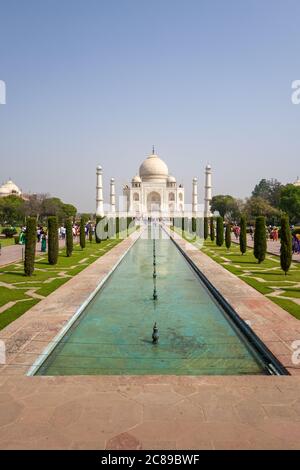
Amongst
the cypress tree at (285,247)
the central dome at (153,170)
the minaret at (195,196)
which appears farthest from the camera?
the central dome at (153,170)

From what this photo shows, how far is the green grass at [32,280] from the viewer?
6.35m

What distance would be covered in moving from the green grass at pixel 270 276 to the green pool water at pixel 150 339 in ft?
3.73

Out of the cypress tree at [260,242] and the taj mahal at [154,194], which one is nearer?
the cypress tree at [260,242]

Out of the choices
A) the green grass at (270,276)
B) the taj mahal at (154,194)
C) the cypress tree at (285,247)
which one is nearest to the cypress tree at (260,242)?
the green grass at (270,276)

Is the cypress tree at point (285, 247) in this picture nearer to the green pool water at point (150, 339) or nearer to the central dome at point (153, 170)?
the green pool water at point (150, 339)

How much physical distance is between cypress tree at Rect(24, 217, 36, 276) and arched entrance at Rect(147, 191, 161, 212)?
59.2 metres

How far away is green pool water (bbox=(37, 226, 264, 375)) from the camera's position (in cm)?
412

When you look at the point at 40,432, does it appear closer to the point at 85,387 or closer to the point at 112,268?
the point at 85,387

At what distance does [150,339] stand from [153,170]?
64901mm

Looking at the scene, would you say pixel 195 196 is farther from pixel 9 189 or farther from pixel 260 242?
pixel 260 242

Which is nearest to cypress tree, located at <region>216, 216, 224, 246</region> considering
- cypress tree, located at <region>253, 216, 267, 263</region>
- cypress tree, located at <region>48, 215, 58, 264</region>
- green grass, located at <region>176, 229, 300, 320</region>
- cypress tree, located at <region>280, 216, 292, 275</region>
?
green grass, located at <region>176, 229, 300, 320</region>

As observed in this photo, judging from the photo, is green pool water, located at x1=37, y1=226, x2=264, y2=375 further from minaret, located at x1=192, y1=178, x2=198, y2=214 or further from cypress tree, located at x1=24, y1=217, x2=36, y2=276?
minaret, located at x1=192, y1=178, x2=198, y2=214

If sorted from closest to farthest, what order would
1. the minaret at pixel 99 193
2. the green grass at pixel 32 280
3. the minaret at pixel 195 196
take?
the green grass at pixel 32 280
the minaret at pixel 99 193
the minaret at pixel 195 196
